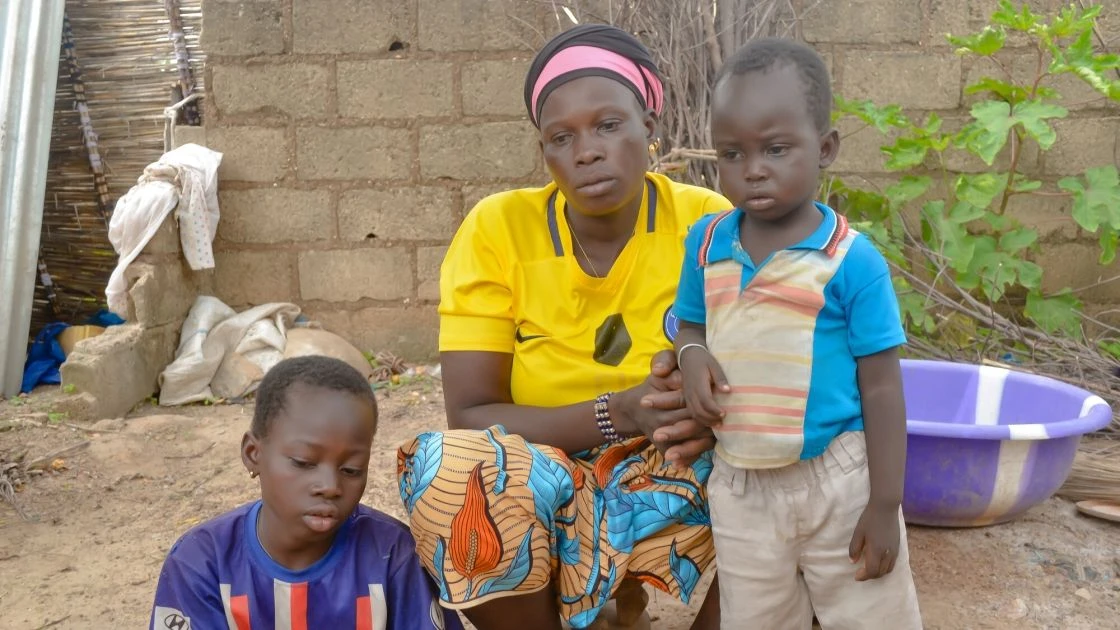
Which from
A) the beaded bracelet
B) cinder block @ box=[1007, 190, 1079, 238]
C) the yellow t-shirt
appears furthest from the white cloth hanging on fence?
cinder block @ box=[1007, 190, 1079, 238]

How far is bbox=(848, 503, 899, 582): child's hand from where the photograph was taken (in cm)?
169

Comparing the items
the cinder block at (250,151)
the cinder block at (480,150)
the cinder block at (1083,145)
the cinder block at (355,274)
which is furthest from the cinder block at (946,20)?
the cinder block at (250,151)

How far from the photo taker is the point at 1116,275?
459cm

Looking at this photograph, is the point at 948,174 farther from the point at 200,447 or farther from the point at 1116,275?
the point at 200,447

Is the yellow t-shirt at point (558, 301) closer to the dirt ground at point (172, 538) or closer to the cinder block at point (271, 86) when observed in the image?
the dirt ground at point (172, 538)

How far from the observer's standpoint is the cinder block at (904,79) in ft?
15.0

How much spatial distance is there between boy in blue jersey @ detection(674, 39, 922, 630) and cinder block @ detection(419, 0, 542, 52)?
3.09m

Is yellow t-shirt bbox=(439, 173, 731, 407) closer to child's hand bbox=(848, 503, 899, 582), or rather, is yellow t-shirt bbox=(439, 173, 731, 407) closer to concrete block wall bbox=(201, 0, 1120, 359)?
child's hand bbox=(848, 503, 899, 582)

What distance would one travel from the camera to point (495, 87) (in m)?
4.74

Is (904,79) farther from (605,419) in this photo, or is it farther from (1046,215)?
(605,419)

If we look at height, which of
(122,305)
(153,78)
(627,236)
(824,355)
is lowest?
(122,305)

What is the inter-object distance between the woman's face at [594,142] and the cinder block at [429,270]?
291 centimetres

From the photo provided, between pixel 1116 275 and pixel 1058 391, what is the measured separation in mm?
1985

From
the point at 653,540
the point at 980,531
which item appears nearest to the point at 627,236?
the point at 653,540
